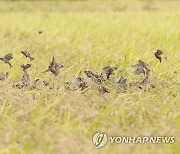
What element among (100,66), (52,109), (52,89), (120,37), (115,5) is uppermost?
(115,5)

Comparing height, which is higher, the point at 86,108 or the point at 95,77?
the point at 95,77

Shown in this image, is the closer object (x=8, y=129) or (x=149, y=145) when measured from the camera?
(x=149, y=145)

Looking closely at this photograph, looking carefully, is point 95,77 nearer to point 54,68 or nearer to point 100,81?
point 100,81

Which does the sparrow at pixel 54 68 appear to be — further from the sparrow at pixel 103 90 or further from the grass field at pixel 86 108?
the sparrow at pixel 103 90

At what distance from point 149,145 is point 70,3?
563 inches

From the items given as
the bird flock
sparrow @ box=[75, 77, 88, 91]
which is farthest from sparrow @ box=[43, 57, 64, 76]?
sparrow @ box=[75, 77, 88, 91]

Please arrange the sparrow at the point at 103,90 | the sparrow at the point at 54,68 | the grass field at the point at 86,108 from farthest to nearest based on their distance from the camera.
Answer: the sparrow at the point at 54,68 < the sparrow at the point at 103,90 < the grass field at the point at 86,108

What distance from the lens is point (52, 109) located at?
2.32m

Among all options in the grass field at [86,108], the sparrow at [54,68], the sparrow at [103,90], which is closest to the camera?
the grass field at [86,108]

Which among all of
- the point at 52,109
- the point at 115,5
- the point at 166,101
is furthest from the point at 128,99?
the point at 115,5

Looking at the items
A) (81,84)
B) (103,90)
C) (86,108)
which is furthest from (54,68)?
(86,108)

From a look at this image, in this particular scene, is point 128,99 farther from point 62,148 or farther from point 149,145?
point 62,148

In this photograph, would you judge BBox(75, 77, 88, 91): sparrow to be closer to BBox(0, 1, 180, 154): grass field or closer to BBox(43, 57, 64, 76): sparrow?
BBox(0, 1, 180, 154): grass field

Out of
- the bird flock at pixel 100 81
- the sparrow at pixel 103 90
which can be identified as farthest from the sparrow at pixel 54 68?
the sparrow at pixel 103 90
